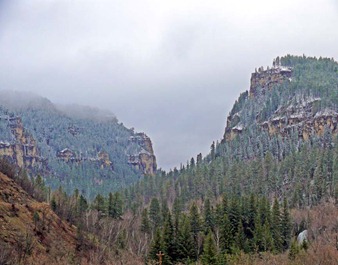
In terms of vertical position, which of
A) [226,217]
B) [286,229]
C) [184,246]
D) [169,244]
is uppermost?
[226,217]

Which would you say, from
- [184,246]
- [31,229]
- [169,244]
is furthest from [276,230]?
[31,229]

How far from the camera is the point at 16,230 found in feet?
239

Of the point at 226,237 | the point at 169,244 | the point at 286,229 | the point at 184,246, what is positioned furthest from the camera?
the point at 286,229

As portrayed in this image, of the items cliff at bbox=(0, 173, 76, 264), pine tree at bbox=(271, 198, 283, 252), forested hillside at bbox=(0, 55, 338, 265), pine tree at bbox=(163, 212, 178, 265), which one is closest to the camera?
cliff at bbox=(0, 173, 76, 264)

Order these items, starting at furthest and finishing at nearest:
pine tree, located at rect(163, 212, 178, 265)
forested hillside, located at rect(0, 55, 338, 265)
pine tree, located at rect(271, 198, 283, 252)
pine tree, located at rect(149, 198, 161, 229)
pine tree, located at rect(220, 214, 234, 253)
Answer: pine tree, located at rect(149, 198, 161, 229)
pine tree, located at rect(271, 198, 283, 252)
pine tree, located at rect(220, 214, 234, 253)
pine tree, located at rect(163, 212, 178, 265)
forested hillside, located at rect(0, 55, 338, 265)

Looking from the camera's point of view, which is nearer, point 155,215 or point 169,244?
point 169,244

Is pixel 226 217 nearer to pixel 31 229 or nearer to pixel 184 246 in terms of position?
pixel 184 246

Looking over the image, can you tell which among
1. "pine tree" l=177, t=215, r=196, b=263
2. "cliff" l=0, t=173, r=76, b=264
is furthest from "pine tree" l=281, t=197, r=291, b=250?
"cliff" l=0, t=173, r=76, b=264

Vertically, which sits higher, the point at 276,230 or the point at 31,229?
the point at 276,230

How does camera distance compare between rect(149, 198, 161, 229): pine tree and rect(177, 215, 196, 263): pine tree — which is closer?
rect(177, 215, 196, 263): pine tree

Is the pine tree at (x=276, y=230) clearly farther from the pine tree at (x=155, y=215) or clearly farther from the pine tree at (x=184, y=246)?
the pine tree at (x=155, y=215)

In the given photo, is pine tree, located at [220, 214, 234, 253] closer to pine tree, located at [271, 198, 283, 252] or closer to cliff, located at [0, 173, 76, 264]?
pine tree, located at [271, 198, 283, 252]

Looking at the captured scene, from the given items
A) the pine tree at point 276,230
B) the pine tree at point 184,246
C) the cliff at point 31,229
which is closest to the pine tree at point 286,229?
the pine tree at point 276,230

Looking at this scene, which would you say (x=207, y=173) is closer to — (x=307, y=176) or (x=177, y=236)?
(x=307, y=176)
